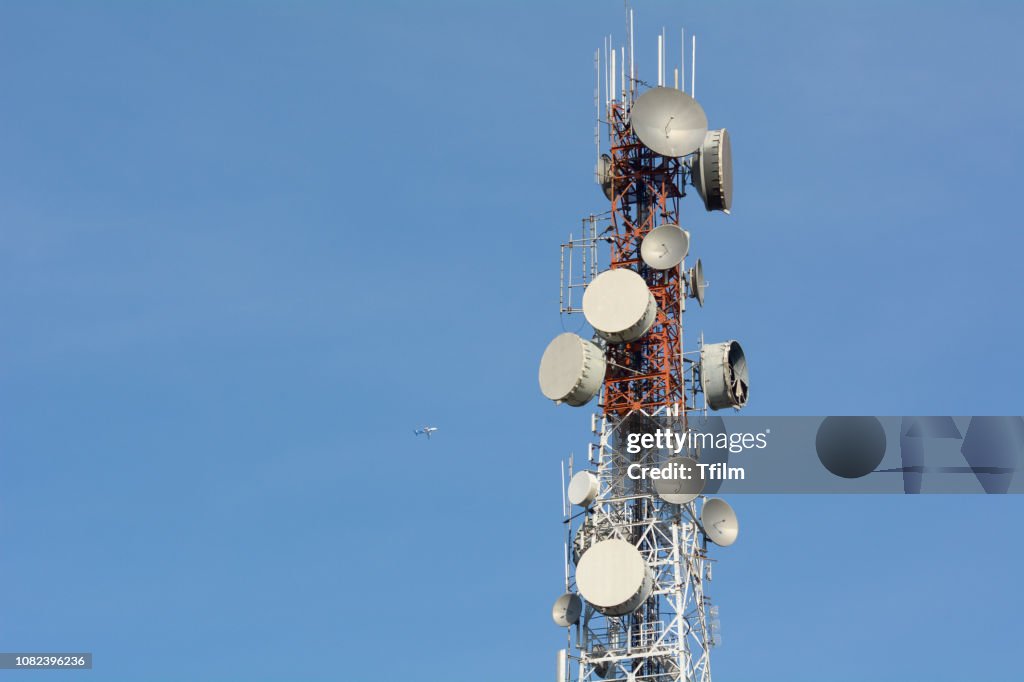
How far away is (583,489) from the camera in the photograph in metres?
98.9

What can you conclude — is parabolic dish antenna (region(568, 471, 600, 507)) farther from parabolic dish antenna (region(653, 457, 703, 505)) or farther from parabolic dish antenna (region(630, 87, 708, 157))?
parabolic dish antenna (region(630, 87, 708, 157))

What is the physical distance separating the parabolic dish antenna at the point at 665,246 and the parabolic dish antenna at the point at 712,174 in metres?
2.68

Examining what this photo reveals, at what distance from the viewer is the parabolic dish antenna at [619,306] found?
99312 mm

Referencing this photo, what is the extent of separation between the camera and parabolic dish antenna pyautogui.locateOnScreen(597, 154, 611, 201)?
105188 mm

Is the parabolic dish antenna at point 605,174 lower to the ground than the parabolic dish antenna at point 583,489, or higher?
higher

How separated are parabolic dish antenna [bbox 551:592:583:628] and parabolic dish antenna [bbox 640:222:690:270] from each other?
15376 mm

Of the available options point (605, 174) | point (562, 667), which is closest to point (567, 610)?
point (562, 667)

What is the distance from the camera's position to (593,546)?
9719cm

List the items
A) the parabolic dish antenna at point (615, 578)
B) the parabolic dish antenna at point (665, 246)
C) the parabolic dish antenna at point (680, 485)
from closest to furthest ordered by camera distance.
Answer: the parabolic dish antenna at point (615, 578), the parabolic dish antenna at point (680, 485), the parabolic dish antenna at point (665, 246)

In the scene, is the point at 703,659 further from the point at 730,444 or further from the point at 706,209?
the point at 706,209

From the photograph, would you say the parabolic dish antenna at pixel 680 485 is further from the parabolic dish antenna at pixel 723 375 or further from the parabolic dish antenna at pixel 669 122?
the parabolic dish antenna at pixel 669 122

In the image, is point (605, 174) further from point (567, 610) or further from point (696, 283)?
point (567, 610)

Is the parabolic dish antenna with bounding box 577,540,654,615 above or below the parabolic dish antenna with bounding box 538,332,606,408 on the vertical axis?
below

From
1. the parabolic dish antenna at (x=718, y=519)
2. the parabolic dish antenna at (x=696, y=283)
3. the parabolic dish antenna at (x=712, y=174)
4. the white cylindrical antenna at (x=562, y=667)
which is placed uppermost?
the parabolic dish antenna at (x=712, y=174)
